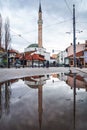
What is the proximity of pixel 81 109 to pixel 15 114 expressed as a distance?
5.46 ft

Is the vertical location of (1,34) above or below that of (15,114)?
above

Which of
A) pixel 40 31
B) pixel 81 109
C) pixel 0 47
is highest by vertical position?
pixel 40 31

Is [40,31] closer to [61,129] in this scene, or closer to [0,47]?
[0,47]

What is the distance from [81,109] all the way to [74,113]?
0.58 m

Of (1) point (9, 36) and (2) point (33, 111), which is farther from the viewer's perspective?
(1) point (9, 36)

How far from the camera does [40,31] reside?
95.3 m

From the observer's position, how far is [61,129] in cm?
424

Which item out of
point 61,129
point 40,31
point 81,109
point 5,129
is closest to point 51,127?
point 61,129

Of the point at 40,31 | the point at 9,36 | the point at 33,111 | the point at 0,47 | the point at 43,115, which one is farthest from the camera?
the point at 40,31

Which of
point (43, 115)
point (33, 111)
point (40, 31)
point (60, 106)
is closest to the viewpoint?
point (43, 115)

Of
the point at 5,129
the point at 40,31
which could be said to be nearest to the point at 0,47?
the point at 40,31

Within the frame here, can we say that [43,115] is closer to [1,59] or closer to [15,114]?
[15,114]

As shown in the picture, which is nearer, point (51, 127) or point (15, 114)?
point (51, 127)

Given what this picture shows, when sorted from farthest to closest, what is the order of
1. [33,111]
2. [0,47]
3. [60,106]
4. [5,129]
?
[0,47], [60,106], [33,111], [5,129]
